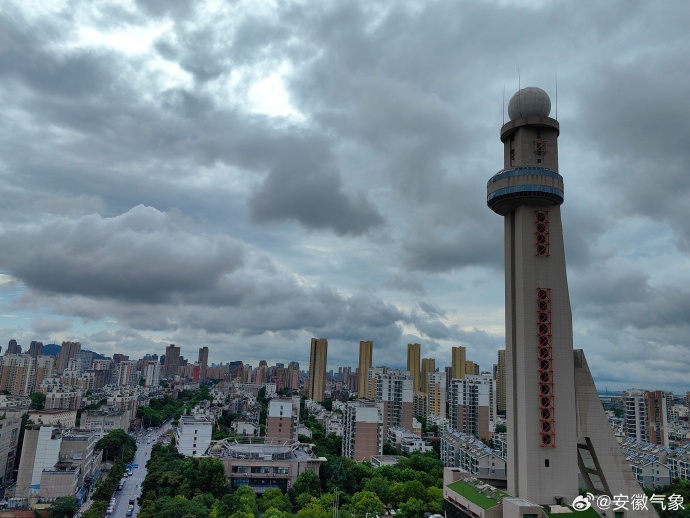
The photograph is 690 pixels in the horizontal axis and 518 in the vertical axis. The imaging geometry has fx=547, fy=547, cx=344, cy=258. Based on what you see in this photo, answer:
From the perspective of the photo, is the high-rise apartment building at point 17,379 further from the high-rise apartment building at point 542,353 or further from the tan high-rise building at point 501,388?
the high-rise apartment building at point 542,353

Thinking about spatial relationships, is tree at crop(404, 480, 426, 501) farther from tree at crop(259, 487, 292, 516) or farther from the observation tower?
the observation tower

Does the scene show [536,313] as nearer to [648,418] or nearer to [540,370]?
[540,370]

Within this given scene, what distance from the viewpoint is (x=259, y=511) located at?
107 feet

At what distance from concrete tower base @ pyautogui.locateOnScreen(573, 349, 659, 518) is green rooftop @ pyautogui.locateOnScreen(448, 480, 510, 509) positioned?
475cm

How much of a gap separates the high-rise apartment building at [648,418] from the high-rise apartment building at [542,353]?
47600 mm

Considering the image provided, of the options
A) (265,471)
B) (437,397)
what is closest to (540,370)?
(265,471)

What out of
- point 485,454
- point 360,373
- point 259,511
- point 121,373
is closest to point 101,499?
point 259,511

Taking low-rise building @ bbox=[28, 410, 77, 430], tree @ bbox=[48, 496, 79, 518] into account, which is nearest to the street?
tree @ bbox=[48, 496, 79, 518]

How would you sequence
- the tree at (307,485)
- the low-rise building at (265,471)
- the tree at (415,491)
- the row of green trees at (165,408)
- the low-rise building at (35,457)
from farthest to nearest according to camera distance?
the row of green trees at (165,408)
the low-rise building at (265,471)
the low-rise building at (35,457)
the tree at (307,485)
the tree at (415,491)

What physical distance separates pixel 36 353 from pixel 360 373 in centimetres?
12449

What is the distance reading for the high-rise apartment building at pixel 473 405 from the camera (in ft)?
226

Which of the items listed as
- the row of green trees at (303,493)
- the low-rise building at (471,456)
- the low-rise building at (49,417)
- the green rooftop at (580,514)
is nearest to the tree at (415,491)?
the row of green trees at (303,493)

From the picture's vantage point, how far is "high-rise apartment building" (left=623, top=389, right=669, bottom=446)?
6581 cm

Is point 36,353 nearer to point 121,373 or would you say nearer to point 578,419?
point 121,373
